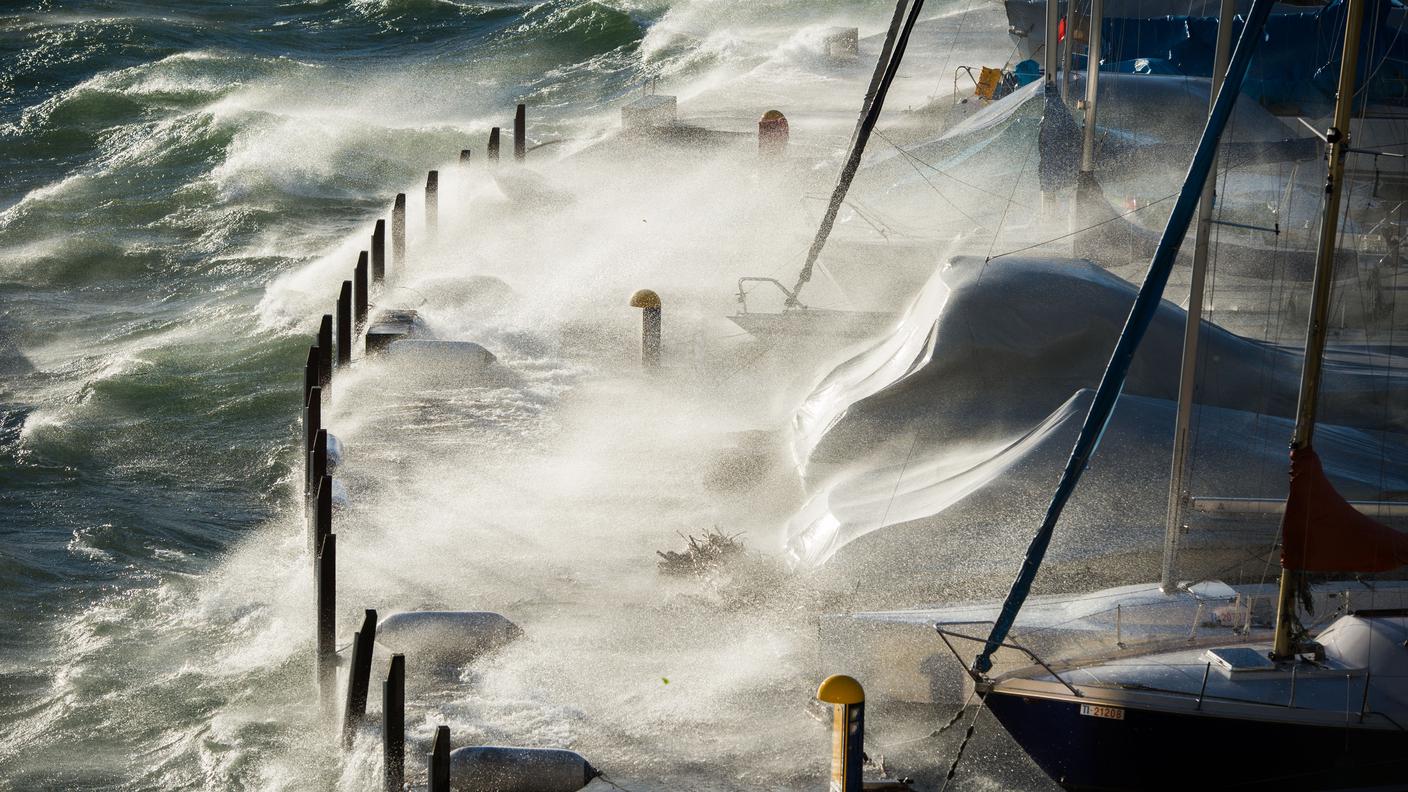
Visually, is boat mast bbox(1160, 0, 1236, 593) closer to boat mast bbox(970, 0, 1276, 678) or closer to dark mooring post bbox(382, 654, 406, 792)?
boat mast bbox(970, 0, 1276, 678)

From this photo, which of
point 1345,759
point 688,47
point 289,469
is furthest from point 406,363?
point 688,47

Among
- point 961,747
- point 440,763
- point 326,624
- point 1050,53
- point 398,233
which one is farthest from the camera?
point 398,233

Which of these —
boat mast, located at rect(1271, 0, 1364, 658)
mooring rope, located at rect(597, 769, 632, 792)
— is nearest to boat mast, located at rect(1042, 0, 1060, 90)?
boat mast, located at rect(1271, 0, 1364, 658)

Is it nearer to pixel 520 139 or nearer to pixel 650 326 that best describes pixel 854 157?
pixel 650 326

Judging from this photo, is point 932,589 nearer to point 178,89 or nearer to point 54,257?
point 54,257

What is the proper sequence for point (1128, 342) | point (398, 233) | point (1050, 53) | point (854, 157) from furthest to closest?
point (398, 233) → point (1050, 53) → point (854, 157) → point (1128, 342)

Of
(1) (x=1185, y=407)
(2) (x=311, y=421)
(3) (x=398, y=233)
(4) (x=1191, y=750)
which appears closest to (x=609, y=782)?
(4) (x=1191, y=750)

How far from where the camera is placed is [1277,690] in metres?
8.76

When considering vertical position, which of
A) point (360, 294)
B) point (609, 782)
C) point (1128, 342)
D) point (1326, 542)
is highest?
point (1128, 342)

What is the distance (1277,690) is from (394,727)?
4.97 metres

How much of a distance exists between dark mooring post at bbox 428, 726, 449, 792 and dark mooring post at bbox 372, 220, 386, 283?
1331 cm

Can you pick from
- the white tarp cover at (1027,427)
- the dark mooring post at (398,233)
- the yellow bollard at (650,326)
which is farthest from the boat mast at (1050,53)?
the dark mooring post at (398,233)

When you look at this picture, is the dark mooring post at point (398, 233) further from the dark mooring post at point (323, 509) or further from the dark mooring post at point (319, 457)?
the dark mooring post at point (323, 509)

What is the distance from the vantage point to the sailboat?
8.62m
